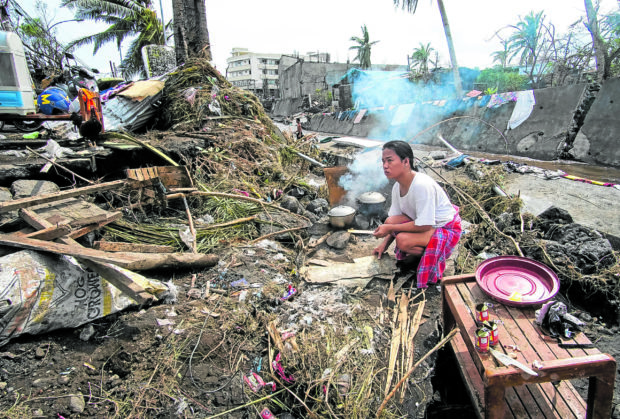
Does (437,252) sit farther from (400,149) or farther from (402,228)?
(400,149)

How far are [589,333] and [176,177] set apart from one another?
17.5 feet

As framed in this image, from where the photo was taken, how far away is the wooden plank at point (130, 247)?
329 cm

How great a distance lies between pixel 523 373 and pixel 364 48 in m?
42.3

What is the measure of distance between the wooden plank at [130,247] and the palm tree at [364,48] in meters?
38.5

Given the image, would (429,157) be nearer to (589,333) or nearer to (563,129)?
(563,129)

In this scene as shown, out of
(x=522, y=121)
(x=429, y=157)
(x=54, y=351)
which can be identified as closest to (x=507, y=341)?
(x=54, y=351)

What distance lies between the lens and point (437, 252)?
3.25 metres

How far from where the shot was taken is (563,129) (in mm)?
7570

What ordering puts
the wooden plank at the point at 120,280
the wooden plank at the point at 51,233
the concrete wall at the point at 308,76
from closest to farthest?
the wooden plank at the point at 120,280, the wooden plank at the point at 51,233, the concrete wall at the point at 308,76

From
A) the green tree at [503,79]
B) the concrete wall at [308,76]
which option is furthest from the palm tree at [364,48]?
the green tree at [503,79]

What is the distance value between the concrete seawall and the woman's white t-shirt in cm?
256

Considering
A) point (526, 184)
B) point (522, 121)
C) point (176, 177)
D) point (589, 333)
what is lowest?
point (589, 333)

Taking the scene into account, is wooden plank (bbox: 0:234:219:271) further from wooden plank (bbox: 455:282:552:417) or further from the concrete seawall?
the concrete seawall

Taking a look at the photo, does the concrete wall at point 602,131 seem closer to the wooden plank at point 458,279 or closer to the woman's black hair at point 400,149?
the woman's black hair at point 400,149
